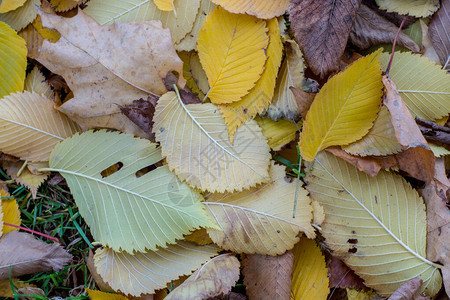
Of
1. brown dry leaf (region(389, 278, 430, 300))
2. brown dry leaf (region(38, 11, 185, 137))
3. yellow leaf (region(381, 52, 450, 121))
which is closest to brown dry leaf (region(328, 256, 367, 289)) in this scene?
brown dry leaf (region(389, 278, 430, 300))

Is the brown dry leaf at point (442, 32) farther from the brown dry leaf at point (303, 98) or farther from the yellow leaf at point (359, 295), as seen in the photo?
the yellow leaf at point (359, 295)

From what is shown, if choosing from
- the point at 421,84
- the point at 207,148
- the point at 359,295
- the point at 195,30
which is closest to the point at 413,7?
the point at 421,84

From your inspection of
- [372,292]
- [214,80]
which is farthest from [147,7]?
[372,292]

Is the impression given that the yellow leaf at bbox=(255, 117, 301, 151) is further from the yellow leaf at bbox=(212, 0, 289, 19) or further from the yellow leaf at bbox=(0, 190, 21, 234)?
the yellow leaf at bbox=(0, 190, 21, 234)

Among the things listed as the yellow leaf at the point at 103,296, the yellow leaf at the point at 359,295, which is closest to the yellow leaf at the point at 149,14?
the yellow leaf at the point at 103,296

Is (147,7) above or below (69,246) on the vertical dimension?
above

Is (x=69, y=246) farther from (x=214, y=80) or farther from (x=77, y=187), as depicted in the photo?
(x=214, y=80)
